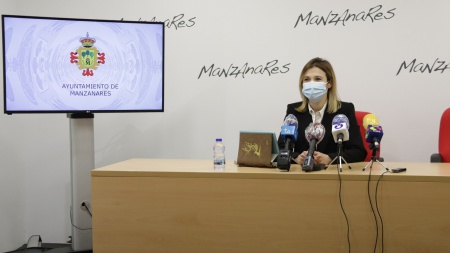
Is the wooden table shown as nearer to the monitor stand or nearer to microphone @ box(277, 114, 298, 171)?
microphone @ box(277, 114, 298, 171)

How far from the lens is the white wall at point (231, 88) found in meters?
3.38

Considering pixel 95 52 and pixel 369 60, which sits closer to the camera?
pixel 95 52

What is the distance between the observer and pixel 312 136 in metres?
2.36

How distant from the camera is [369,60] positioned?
3.41 meters

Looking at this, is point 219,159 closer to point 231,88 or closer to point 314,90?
point 314,90

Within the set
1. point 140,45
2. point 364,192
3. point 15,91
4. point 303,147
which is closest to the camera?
point 364,192

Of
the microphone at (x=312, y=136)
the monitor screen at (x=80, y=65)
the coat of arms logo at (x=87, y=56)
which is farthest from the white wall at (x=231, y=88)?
the microphone at (x=312, y=136)

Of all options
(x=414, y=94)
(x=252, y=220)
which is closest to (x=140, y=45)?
(x=252, y=220)

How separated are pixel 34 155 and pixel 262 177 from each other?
2357 mm

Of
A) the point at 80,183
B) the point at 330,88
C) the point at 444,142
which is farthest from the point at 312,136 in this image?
the point at 80,183

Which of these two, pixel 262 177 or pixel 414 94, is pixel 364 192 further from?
pixel 414 94

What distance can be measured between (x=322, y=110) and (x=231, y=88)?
1069 mm

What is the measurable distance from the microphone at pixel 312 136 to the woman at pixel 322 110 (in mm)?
85

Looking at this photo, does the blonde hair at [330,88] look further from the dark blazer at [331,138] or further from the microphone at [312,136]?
the microphone at [312,136]
